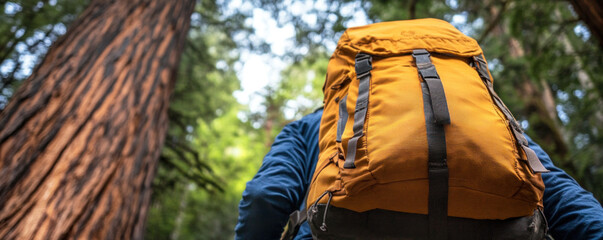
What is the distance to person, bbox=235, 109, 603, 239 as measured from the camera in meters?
1.44

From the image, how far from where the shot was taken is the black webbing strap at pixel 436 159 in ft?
3.73

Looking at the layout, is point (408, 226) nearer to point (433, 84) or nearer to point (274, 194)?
point (433, 84)

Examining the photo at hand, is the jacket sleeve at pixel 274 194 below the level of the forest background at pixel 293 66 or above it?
below

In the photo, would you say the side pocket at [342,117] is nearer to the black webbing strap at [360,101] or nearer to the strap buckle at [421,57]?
the black webbing strap at [360,101]

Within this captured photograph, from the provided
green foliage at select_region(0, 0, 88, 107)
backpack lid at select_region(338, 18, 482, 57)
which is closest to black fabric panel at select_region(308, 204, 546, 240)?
backpack lid at select_region(338, 18, 482, 57)

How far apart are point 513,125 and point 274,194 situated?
3.47 feet

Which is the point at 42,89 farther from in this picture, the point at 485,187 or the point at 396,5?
the point at 396,5

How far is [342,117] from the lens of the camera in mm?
1446

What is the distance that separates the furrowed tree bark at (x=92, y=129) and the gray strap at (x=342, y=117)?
1.30 meters

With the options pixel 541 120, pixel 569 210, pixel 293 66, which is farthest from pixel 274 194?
pixel 293 66

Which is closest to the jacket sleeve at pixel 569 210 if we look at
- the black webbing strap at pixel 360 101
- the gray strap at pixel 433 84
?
the gray strap at pixel 433 84

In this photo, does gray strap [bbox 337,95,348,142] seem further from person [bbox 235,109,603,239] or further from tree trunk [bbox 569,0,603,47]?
tree trunk [bbox 569,0,603,47]

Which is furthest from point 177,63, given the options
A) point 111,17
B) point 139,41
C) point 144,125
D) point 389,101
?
point 389,101

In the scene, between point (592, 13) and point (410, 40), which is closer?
point (410, 40)
